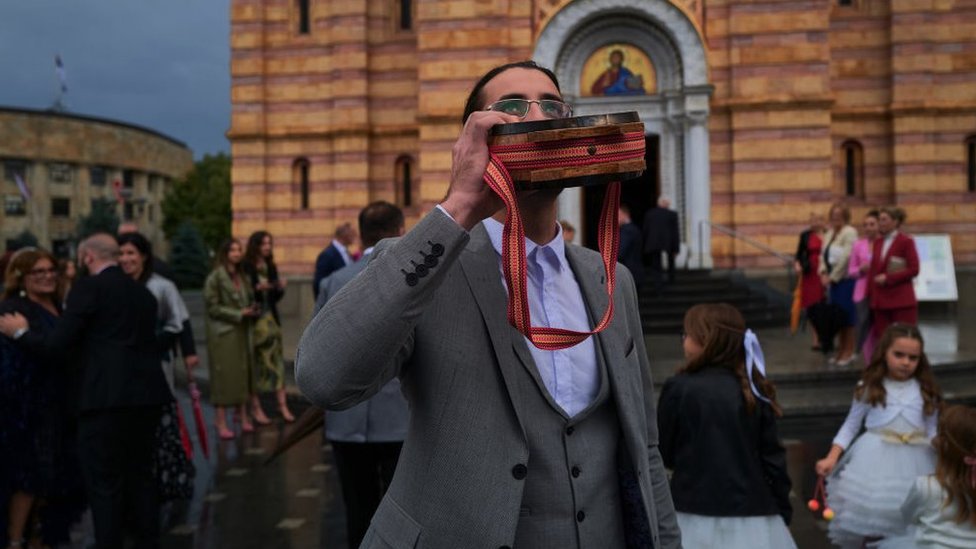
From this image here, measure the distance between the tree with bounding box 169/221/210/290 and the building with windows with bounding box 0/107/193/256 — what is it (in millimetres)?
21327

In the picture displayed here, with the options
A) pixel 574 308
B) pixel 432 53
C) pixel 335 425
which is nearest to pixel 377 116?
pixel 432 53

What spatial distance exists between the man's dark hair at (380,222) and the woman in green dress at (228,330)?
4194mm

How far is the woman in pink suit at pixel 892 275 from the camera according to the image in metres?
9.31

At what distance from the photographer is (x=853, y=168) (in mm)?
18141

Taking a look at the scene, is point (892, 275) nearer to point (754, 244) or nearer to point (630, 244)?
point (630, 244)

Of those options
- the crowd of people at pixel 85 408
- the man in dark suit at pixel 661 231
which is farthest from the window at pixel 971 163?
the crowd of people at pixel 85 408

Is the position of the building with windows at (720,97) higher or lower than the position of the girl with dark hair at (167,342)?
higher

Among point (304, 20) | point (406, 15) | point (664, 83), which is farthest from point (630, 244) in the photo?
point (304, 20)

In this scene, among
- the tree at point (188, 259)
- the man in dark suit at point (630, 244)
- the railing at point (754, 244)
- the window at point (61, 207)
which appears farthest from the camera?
the window at point (61, 207)

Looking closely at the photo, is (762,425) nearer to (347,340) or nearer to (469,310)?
(469,310)

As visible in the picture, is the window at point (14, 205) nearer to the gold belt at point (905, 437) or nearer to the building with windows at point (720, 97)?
the building with windows at point (720, 97)

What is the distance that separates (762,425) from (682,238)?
1435cm

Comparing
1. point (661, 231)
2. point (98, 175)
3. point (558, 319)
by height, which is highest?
point (98, 175)

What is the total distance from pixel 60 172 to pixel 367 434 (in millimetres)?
63534
